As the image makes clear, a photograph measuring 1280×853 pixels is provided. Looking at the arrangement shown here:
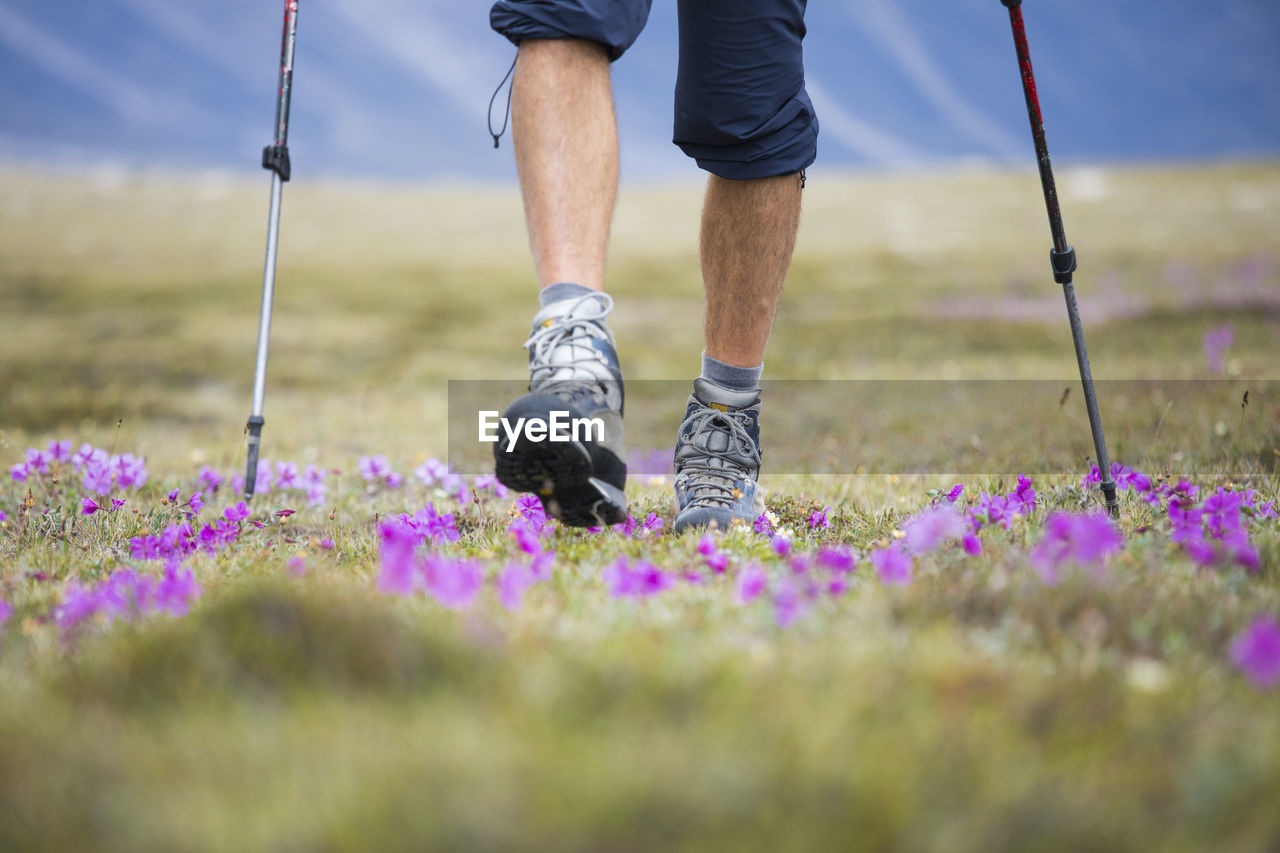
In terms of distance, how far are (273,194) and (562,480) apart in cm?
320

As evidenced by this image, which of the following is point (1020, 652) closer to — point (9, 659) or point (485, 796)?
point (485, 796)

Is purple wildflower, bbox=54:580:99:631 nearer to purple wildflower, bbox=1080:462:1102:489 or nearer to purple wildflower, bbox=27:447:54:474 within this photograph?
purple wildflower, bbox=27:447:54:474

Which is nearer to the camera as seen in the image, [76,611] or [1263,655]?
[1263,655]

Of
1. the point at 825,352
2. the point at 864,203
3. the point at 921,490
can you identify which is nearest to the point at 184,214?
the point at 864,203

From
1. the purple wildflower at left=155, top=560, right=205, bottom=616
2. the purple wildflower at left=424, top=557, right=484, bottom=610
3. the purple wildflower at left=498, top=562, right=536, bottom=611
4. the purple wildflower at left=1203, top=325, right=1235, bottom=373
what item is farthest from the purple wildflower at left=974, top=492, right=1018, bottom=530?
the purple wildflower at left=1203, top=325, right=1235, bottom=373

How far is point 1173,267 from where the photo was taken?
26.1 metres

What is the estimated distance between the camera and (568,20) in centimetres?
323

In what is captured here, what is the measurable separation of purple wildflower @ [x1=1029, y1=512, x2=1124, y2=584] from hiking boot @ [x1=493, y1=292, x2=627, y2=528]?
1.47 meters

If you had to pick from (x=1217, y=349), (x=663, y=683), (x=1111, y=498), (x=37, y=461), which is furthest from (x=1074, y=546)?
(x=1217, y=349)

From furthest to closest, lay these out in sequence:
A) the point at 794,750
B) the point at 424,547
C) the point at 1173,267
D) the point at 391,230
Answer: the point at 391,230 → the point at 1173,267 → the point at 424,547 → the point at 794,750

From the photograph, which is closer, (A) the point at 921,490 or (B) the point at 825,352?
(A) the point at 921,490

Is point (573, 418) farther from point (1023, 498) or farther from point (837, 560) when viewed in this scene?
point (1023, 498)

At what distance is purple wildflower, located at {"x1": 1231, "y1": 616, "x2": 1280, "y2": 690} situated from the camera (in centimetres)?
162

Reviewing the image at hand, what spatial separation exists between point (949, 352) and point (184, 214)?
2530 inches
